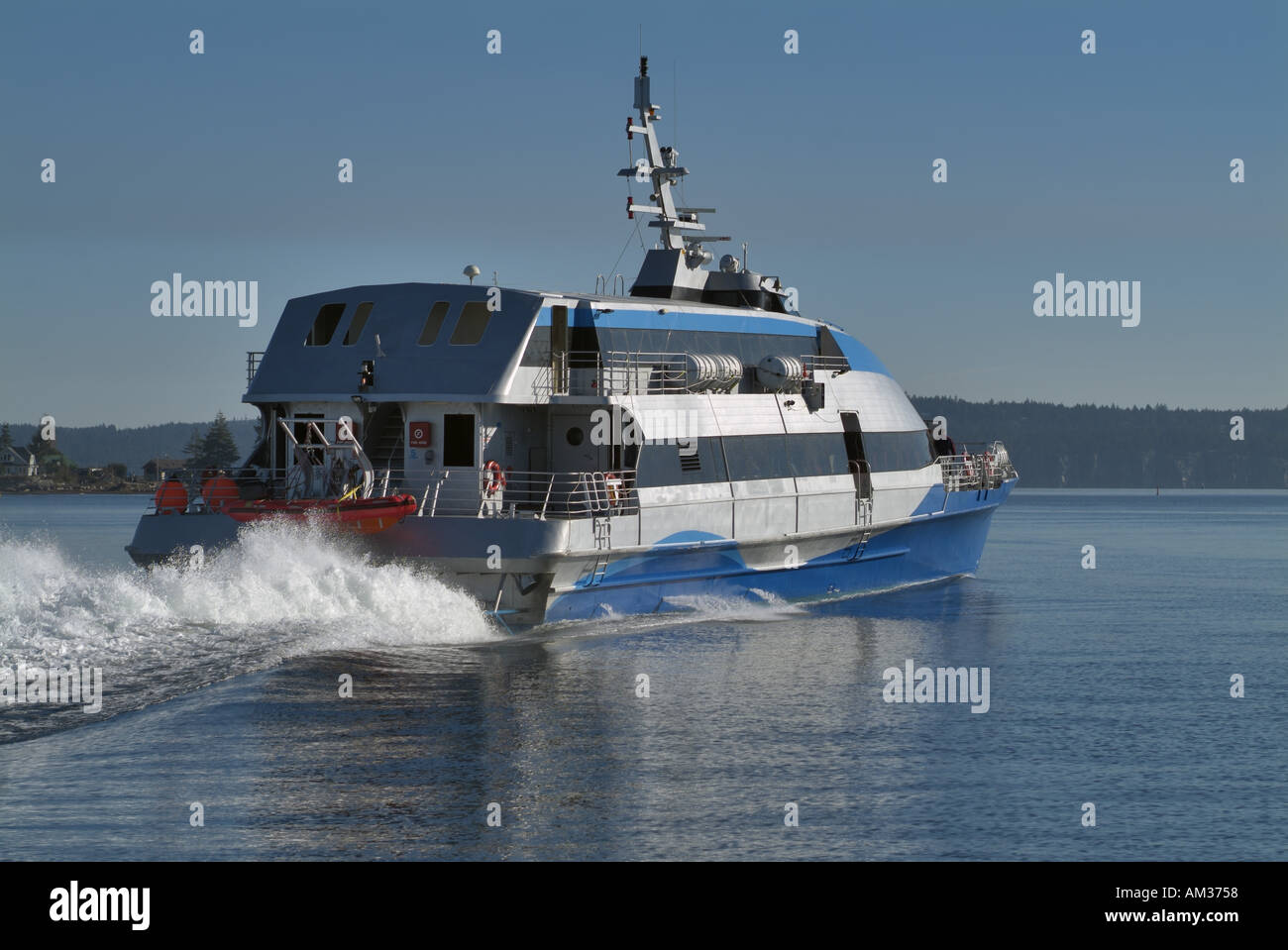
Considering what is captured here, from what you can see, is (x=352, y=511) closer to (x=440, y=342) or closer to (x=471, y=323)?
(x=440, y=342)

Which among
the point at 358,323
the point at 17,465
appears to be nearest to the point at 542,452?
the point at 358,323

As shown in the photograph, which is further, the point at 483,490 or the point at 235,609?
the point at 483,490

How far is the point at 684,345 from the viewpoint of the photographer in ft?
89.1

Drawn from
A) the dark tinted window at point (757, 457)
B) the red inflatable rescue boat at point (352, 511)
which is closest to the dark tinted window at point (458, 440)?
the red inflatable rescue boat at point (352, 511)

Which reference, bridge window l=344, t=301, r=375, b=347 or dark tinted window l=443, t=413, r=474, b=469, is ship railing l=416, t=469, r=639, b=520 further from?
bridge window l=344, t=301, r=375, b=347

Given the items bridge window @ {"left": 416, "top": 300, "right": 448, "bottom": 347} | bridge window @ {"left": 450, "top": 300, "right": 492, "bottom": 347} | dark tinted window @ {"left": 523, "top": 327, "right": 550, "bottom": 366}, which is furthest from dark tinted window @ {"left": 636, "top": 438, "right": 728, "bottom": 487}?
bridge window @ {"left": 416, "top": 300, "right": 448, "bottom": 347}

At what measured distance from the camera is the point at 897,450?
32312mm

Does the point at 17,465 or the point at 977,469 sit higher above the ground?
the point at 17,465

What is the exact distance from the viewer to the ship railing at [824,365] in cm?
3028

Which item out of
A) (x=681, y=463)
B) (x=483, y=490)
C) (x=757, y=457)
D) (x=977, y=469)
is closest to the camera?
(x=483, y=490)

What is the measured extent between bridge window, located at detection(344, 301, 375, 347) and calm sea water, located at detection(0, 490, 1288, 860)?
4.25 m

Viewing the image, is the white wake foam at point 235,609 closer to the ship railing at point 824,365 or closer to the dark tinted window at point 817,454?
the dark tinted window at point 817,454

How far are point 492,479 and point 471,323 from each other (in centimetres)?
280

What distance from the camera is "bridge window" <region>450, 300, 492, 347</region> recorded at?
77.7ft
